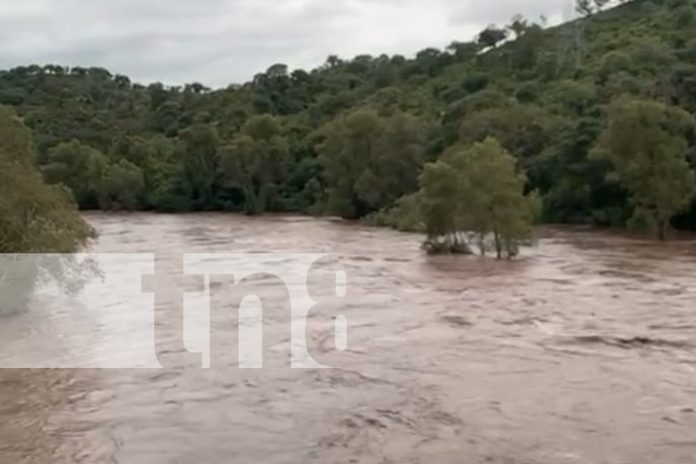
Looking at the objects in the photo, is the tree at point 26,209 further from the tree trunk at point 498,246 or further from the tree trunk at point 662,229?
the tree trunk at point 662,229

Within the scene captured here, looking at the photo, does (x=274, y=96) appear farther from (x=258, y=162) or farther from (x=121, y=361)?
(x=121, y=361)

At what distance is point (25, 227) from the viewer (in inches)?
864

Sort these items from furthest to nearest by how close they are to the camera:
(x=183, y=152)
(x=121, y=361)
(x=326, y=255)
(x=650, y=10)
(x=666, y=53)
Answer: (x=650, y=10), (x=183, y=152), (x=666, y=53), (x=326, y=255), (x=121, y=361)

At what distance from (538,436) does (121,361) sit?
27.7ft

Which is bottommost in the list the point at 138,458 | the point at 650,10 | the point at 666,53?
the point at 138,458

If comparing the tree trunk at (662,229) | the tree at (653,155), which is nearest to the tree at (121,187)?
the tree at (653,155)

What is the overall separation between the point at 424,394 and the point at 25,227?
1078 centimetres

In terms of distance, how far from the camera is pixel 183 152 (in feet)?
247

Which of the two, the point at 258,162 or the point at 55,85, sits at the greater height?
the point at 55,85

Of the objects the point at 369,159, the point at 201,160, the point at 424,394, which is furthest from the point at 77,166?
the point at 424,394

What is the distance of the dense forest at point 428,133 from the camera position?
41.3 metres

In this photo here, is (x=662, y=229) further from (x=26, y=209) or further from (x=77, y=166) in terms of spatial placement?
(x=77, y=166)

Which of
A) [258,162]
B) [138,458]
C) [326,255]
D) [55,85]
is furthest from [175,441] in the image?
[55,85]

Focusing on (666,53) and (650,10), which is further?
(650,10)
